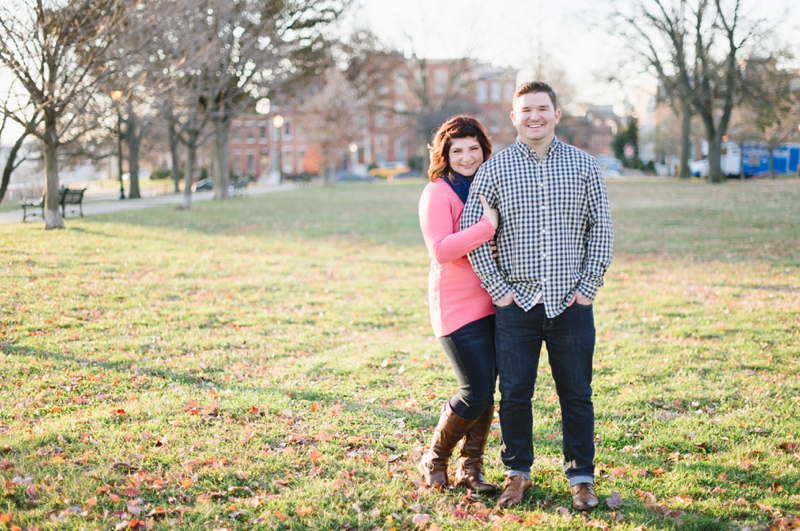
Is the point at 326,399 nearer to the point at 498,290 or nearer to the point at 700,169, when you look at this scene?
the point at 498,290

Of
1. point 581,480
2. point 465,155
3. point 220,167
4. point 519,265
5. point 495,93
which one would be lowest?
point 581,480

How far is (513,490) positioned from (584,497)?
0.35 meters

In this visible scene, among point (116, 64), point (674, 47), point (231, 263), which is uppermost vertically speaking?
point (674, 47)

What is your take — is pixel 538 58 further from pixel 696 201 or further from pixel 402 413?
pixel 402 413

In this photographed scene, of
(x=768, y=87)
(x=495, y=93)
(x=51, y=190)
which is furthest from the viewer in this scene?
(x=495, y=93)

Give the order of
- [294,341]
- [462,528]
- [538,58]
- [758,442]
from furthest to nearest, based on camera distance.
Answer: [538,58] < [294,341] < [758,442] < [462,528]

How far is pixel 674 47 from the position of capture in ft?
114

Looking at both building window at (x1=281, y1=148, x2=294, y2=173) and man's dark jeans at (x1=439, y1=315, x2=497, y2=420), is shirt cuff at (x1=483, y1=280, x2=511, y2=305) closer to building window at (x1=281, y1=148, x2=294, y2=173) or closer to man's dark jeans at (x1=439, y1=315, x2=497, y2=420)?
man's dark jeans at (x1=439, y1=315, x2=497, y2=420)

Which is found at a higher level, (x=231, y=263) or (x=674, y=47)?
(x=674, y=47)

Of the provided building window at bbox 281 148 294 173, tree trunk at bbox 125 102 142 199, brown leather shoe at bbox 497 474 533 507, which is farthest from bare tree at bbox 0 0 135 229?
building window at bbox 281 148 294 173

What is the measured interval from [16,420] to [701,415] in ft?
15.1

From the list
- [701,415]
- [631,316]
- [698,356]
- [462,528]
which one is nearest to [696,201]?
[631,316]

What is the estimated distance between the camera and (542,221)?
10.9ft

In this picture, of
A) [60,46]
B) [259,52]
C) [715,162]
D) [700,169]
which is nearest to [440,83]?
[700,169]
